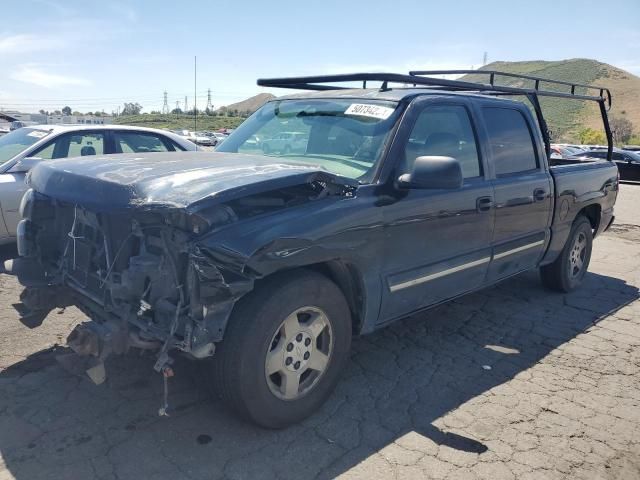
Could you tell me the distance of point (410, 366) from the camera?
4023 mm

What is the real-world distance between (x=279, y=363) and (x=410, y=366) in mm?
1383

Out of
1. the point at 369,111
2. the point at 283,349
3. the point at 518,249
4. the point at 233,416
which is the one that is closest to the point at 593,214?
the point at 518,249

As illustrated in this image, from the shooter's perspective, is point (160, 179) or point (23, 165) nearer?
point (160, 179)

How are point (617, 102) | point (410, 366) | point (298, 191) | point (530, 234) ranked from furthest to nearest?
point (617, 102) → point (530, 234) → point (410, 366) → point (298, 191)

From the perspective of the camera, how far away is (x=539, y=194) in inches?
192

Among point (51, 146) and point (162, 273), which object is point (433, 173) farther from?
point (51, 146)

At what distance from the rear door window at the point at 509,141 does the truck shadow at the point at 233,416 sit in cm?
147

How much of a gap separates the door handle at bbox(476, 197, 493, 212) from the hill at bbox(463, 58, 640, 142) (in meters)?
60.5

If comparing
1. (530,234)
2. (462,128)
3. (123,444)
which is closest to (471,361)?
(530,234)

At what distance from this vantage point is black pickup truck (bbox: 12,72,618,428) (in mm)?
2713

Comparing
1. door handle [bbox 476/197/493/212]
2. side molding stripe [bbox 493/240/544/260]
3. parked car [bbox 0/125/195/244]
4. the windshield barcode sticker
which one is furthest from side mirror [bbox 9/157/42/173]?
side molding stripe [bbox 493/240/544/260]

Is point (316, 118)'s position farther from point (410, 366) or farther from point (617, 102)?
point (617, 102)

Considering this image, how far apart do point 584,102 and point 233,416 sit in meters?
101

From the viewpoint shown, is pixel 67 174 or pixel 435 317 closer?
pixel 67 174
